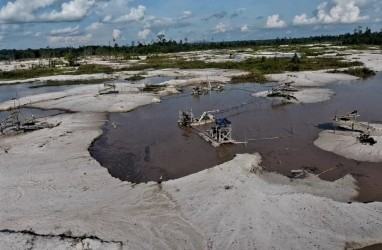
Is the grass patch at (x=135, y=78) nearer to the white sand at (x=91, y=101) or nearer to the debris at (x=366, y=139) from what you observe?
the white sand at (x=91, y=101)

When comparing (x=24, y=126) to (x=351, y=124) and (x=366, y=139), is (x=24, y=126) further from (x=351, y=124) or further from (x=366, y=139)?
(x=366, y=139)

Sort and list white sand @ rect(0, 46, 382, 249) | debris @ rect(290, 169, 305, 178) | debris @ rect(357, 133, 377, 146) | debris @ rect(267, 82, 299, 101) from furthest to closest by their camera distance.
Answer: debris @ rect(267, 82, 299, 101)
debris @ rect(357, 133, 377, 146)
debris @ rect(290, 169, 305, 178)
white sand @ rect(0, 46, 382, 249)

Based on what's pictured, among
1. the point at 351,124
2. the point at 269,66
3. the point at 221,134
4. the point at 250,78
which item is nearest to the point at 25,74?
the point at 250,78

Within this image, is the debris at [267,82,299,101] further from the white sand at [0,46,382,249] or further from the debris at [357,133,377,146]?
the white sand at [0,46,382,249]

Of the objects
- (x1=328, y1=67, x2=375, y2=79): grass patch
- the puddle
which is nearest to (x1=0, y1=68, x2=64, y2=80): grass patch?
the puddle

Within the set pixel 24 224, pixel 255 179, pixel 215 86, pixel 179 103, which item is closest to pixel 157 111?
pixel 179 103

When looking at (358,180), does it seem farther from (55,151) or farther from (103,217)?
(55,151)

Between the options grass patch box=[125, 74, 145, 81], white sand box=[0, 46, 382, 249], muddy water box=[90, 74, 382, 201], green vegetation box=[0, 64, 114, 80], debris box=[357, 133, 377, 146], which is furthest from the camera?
green vegetation box=[0, 64, 114, 80]
